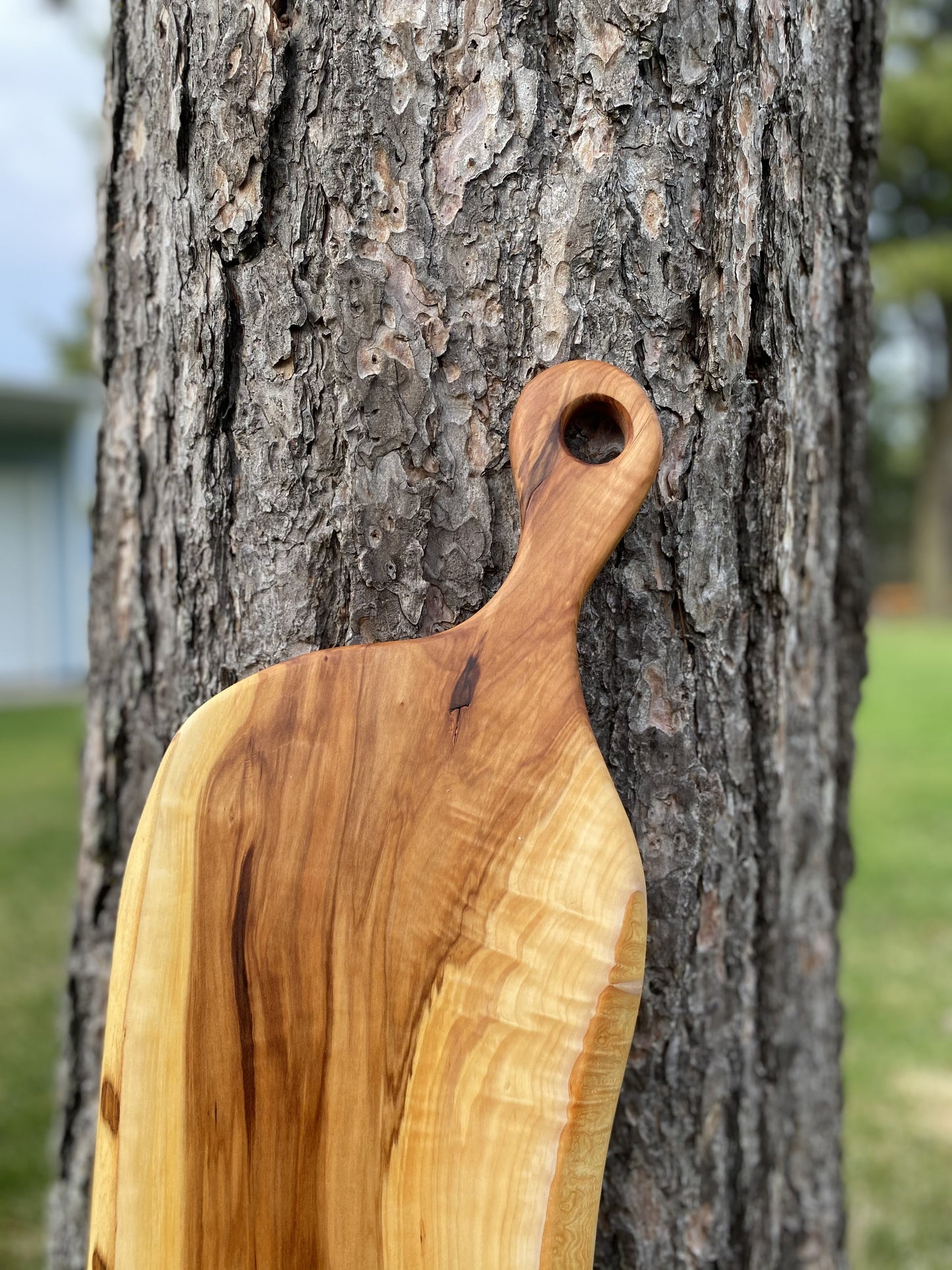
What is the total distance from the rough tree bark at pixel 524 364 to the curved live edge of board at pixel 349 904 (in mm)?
98

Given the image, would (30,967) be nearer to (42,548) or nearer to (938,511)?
(42,548)

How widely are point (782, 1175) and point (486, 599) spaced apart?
2.38 feet

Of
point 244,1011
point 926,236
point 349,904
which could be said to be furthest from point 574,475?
point 926,236

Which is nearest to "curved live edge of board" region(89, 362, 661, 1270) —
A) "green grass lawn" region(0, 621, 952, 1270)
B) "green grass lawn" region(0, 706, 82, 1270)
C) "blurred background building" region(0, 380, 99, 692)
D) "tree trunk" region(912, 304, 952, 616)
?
"green grass lawn" region(0, 706, 82, 1270)

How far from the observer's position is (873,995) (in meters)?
2.60

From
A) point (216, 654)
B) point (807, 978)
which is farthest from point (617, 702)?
point (807, 978)

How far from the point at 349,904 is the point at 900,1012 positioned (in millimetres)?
2292

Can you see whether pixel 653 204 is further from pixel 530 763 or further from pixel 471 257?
pixel 530 763

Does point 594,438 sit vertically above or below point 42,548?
above

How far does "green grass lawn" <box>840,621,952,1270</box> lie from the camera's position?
70.4 inches

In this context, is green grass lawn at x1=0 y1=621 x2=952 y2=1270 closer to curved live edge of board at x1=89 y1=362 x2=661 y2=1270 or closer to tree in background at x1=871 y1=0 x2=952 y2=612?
curved live edge of board at x1=89 y1=362 x2=661 y2=1270

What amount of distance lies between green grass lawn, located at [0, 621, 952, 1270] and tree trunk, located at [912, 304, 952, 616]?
1189 centimetres

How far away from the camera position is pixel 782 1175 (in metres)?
1.03

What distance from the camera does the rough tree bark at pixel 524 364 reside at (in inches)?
29.3
